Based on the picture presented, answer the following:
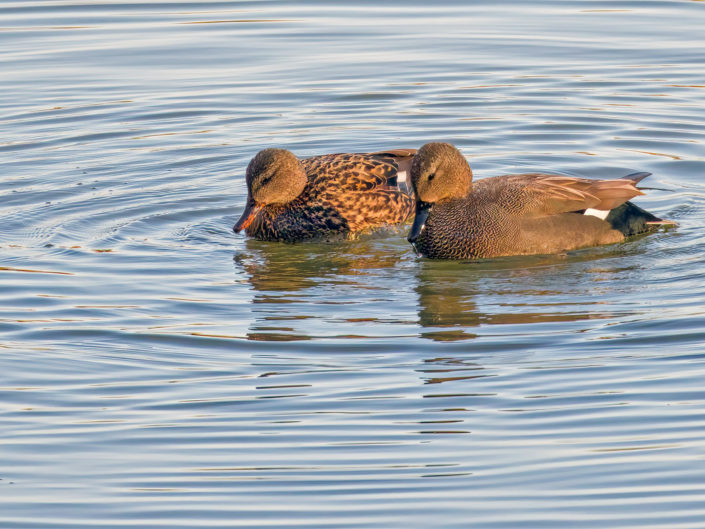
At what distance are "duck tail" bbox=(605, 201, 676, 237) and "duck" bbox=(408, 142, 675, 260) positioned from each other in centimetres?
1

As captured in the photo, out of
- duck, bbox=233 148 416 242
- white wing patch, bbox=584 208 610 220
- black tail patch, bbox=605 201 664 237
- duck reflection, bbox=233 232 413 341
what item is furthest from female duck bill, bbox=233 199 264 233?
black tail patch, bbox=605 201 664 237

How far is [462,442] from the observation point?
250 inches

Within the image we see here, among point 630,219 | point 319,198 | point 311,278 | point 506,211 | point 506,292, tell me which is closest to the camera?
point 506,292

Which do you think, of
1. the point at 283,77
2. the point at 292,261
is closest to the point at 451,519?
the point at 292,261

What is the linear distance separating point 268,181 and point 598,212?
2658 mm

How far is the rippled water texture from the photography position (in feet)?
19.5

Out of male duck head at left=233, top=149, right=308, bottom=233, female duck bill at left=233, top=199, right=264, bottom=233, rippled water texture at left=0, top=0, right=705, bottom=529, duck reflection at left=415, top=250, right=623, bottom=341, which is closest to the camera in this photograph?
rippled water texture at left=0, top=0, right=705, bottom=529

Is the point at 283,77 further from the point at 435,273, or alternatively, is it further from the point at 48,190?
the point at 435,273

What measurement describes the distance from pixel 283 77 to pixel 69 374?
847 cm

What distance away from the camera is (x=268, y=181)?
10.7 metres

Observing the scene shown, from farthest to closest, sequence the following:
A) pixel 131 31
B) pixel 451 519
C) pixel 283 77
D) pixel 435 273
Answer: pixel 131 31 < pixel 283 77 < pixel 435 273 < pixel 451 519

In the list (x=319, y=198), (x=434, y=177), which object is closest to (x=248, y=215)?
(x=319, y=198)

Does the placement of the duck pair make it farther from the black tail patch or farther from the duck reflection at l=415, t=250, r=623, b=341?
the duck reflection at l=415, t=250, r=623, b=341

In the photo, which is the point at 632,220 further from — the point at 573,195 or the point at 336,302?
the point at 336,302
